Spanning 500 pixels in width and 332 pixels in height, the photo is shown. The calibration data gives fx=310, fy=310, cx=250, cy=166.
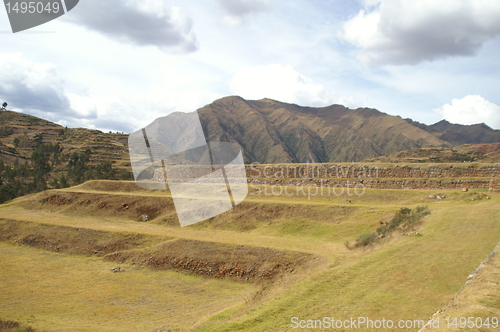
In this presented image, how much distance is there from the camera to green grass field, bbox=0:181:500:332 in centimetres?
870

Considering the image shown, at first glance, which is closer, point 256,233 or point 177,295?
point 177,295

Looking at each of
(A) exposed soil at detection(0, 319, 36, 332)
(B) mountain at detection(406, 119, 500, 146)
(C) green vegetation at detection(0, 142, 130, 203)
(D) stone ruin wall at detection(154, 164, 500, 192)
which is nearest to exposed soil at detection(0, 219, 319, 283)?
(A) exposed soil at detection(0, 319, 36, 332)

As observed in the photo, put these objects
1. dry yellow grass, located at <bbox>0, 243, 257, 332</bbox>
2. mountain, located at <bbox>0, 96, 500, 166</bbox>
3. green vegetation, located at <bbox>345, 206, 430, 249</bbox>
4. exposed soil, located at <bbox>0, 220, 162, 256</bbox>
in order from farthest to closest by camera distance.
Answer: mountain, located at <bbox>0, 96, 500, 166</bbox>
exposed soil, located at <bbox>0, 220, 162, 256</bbox>
green vegetation, located at <bbox>345, 206, 430, 249</bbox>
dry yellow grass, located at <bbox>0, 243, 257, 332</bbox>

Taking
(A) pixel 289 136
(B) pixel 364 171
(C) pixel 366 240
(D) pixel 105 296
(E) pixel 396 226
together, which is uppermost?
(A) pixel 289 136

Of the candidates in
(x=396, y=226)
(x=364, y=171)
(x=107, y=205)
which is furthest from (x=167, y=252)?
(x=364, y=171)

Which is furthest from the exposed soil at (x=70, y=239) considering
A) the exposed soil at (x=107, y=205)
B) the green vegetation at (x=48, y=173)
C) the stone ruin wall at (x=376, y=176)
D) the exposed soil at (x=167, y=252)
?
the green vegetation at (x=48, y=173)

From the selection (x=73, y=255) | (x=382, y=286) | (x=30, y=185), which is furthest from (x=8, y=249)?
(x=30, y=185)

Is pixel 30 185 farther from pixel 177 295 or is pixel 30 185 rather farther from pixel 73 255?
pixel 177 295

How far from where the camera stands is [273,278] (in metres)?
14.1

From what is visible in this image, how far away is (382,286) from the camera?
9328mm

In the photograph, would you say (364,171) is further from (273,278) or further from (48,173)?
(48,173)

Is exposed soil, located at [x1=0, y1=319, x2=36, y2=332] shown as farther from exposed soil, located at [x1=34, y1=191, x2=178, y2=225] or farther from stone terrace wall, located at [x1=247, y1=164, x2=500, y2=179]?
stone terrace wall, located at [x1=247, y1=164, x2=500, y2=179]

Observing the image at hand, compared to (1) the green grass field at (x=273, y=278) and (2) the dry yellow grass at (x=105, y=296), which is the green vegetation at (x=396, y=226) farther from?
(2) the dry yellow grass at (x=105, y=296)

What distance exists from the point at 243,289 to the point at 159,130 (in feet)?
95.9
